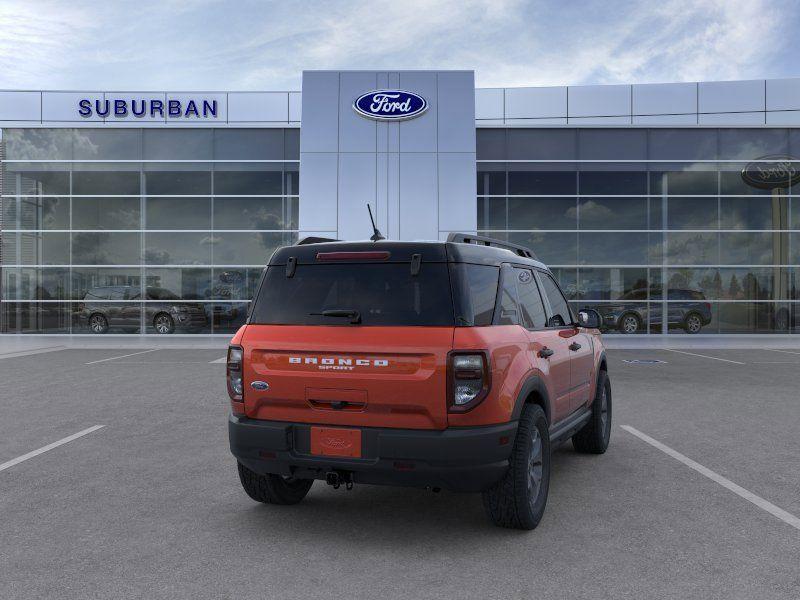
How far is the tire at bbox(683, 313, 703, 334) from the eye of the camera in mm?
23297

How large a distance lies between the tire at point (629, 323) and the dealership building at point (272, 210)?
1.8 inches

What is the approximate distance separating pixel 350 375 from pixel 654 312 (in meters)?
21.6

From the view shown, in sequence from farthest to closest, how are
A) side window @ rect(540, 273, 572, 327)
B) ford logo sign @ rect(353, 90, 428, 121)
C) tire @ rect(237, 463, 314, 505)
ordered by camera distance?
ford logo sign @ rect(353, 90, 428, 121), side window @ rect(540, 273, 572, 327), tire @ rect(237, 463, 314, 505)

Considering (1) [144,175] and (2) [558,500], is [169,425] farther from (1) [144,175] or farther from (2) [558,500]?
(1) [144,175]

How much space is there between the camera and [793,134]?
24.0 meters

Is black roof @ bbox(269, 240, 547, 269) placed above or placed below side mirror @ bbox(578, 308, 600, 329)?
above

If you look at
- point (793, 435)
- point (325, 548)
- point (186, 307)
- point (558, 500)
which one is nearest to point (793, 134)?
point (793, 435)

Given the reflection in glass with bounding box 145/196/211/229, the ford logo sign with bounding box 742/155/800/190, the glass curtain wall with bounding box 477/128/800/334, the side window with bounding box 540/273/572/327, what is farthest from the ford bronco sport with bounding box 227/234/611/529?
the ford logo sign with bounding box 742/155/800/190

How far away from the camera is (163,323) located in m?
23.5

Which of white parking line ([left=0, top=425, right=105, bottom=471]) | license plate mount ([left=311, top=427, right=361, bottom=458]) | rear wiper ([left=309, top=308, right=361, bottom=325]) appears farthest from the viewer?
white parking line ([left=0, top=425, right=105, bottom=471])

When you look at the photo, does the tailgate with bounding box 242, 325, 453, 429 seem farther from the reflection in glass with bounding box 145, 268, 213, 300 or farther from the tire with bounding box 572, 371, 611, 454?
the reflection in glass with bounding box 145, 268, 213, 300

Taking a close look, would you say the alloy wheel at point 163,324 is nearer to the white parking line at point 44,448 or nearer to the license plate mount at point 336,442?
the white parking line at point 44,448

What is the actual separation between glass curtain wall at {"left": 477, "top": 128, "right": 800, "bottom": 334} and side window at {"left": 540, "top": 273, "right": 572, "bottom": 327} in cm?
1810

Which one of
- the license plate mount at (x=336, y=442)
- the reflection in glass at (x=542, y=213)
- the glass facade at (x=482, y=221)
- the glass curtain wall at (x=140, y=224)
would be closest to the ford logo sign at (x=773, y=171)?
the glass facade at (x=482, y=221)
